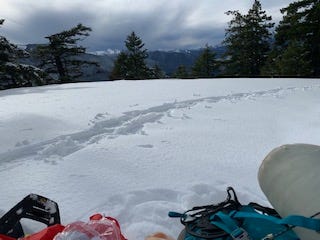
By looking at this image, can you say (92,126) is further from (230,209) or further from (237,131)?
(230,209)

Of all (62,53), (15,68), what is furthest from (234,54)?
(15,68)

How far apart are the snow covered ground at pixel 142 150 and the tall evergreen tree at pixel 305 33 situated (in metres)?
16.0

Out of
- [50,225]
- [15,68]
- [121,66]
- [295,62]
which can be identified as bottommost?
[50,225]

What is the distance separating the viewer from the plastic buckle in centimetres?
145

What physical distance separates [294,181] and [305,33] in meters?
22.6

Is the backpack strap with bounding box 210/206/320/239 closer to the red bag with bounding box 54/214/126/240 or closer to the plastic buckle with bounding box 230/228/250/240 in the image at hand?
the plastic buckle with bounding box 230/228/250/240

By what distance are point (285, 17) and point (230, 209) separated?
2372cm

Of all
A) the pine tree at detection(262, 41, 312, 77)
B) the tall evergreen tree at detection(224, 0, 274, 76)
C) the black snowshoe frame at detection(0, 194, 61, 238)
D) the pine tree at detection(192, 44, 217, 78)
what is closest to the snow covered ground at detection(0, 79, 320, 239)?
the black snowshoe frame at detection(0, 194, 61, 238)

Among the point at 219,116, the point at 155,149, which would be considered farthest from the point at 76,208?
the point at 219,116

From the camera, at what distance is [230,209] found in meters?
1.79

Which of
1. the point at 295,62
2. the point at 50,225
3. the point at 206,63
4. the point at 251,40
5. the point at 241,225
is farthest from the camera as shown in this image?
the point at 206,63

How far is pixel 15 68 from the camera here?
1620cm

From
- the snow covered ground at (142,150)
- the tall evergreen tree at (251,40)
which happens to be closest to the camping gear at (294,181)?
the snow covered ground at (142,150)

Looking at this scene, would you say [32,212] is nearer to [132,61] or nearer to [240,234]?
[240,234]
